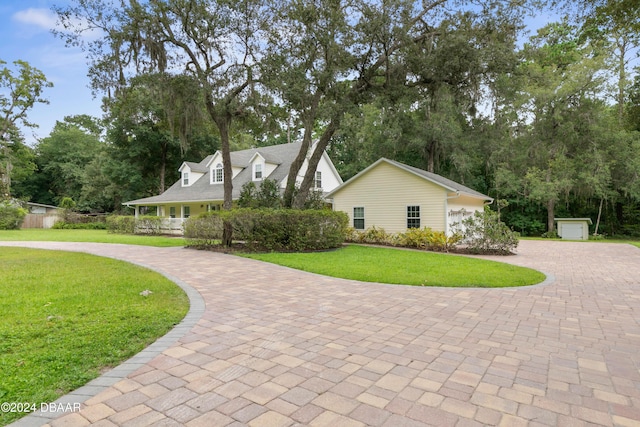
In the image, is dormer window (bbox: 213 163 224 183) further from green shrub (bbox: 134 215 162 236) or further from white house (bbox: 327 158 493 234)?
white house (bbox: 327 158 493 234)

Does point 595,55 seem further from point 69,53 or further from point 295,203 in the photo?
point 69,53

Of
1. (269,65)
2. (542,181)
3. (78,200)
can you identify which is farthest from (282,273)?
(78,200)

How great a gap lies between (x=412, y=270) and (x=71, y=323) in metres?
6.55

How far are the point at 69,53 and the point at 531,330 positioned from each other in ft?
50.9

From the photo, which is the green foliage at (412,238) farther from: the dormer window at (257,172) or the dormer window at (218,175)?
the dormer window at (218,175)

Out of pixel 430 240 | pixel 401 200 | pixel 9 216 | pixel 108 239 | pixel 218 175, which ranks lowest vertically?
pixel 430 240

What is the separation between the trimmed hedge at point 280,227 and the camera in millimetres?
11602

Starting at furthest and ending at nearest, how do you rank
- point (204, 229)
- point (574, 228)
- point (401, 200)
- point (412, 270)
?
point (574, 228), point (401, 200), point (204, 229), point (412, 270)

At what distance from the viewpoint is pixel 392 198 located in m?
16.2

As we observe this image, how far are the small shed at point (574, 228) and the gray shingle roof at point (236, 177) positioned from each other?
17440 millimetres

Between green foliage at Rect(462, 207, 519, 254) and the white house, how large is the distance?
6.03 ft

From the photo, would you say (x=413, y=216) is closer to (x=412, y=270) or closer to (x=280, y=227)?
(x=280, y=227)

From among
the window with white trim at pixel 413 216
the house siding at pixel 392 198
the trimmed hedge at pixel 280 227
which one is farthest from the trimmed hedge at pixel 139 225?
the window with white trim at pixel 413 216

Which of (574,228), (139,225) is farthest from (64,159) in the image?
(574,228)
